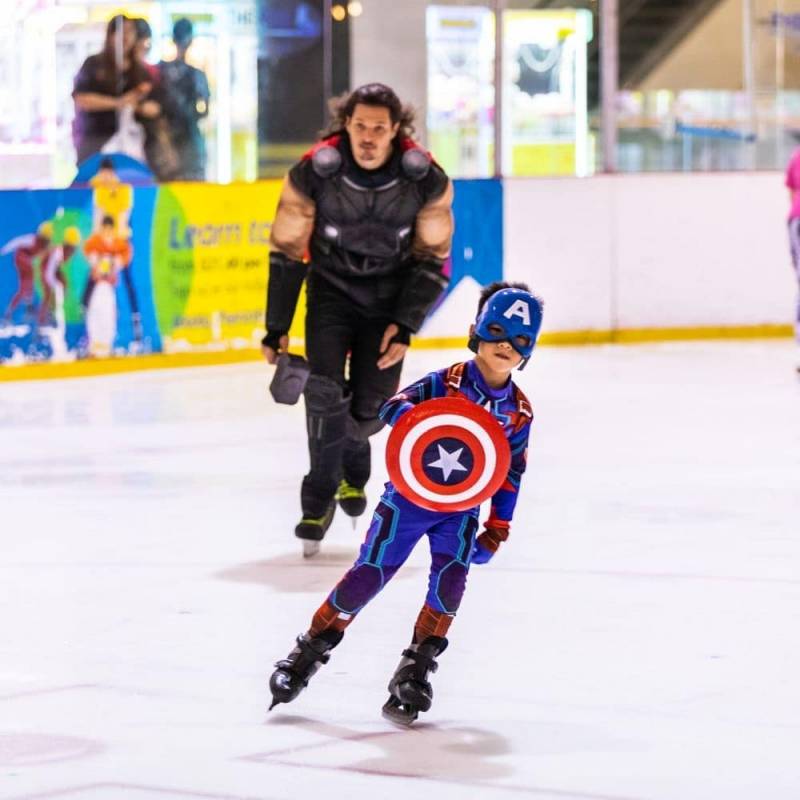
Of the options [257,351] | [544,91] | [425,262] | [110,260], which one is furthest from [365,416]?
[544,91]

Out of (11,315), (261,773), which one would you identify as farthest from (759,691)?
(11,315)

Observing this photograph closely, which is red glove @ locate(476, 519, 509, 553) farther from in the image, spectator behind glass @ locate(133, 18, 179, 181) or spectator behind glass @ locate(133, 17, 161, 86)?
spectator behind glass @ locate(133, 17, 161, 86)

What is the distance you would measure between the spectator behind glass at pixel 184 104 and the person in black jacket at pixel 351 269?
19.3ft

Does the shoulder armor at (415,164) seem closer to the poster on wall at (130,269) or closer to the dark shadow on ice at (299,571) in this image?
the dark shadow on ice at (299,571)

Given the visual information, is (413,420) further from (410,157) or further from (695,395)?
(695,395)

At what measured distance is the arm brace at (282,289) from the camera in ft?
18.2

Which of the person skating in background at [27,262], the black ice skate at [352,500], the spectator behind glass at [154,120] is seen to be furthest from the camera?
the spectator behind glass at [154,120]

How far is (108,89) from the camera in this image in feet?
36.2

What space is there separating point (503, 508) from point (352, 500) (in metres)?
2.09

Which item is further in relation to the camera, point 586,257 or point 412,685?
point 586,257

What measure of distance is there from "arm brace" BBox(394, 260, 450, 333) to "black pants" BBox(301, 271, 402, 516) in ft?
0.27

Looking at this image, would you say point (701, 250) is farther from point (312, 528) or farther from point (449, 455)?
point (449, 455)

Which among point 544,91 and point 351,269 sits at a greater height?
point 544,91

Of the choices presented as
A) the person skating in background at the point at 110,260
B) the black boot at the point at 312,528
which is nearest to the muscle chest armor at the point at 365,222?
the black boot at the point at 312,528
